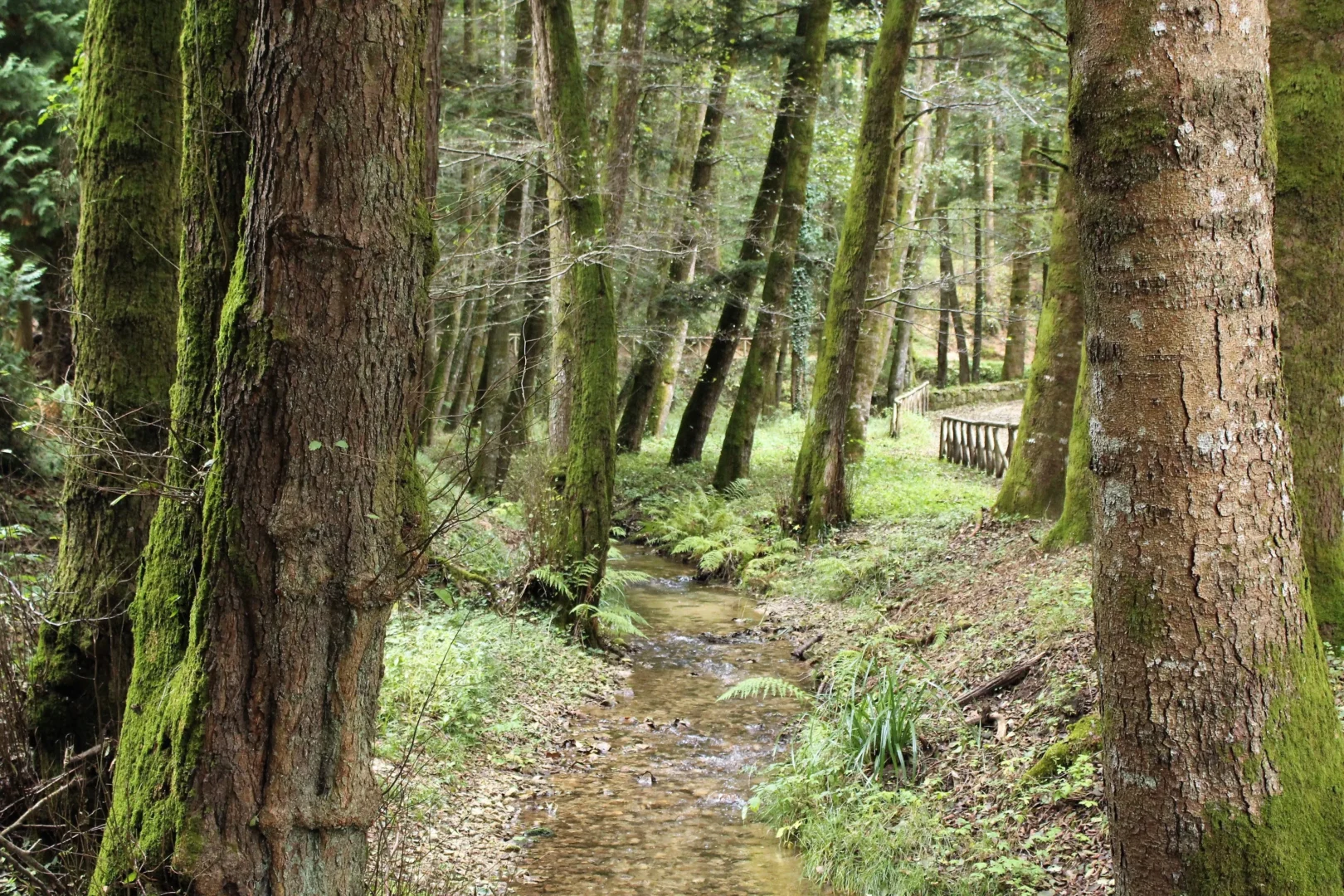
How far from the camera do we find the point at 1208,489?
9.23ft

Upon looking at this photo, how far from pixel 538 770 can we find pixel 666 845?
4.58 feet

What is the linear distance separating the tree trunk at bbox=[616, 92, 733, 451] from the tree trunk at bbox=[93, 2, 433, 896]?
40.1 ft

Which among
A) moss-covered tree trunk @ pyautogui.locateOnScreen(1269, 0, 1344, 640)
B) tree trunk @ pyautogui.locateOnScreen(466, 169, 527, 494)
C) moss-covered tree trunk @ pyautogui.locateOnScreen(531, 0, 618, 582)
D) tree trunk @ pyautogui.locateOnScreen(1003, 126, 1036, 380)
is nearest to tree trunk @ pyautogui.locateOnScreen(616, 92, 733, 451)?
tree trunk @ pyautogui.locateOnScreen(466, 169, 527, 494)

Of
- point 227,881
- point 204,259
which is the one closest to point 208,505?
point 204,259

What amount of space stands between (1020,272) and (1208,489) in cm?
2519

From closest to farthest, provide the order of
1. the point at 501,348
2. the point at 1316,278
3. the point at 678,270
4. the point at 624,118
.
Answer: the point at 1316,278, the point at 624,118, the point at 501,348, the point at 678,270

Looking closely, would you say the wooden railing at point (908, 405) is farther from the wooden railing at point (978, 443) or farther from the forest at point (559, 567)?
the forest at point (559, 567)

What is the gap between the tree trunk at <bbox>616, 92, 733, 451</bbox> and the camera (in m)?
16.4

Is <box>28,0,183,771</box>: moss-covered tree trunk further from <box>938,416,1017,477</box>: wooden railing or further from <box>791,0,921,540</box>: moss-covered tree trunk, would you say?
<box>938,416,1017,477</box>: wooden railing

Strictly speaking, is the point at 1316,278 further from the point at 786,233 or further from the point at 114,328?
the point at 786,233

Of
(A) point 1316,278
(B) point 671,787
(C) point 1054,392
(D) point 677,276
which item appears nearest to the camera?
(A) point 1316,278

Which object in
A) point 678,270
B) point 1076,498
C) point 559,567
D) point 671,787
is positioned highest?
point 678,270

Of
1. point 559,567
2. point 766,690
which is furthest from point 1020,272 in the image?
point 766,690

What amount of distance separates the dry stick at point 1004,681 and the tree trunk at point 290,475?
470cm
